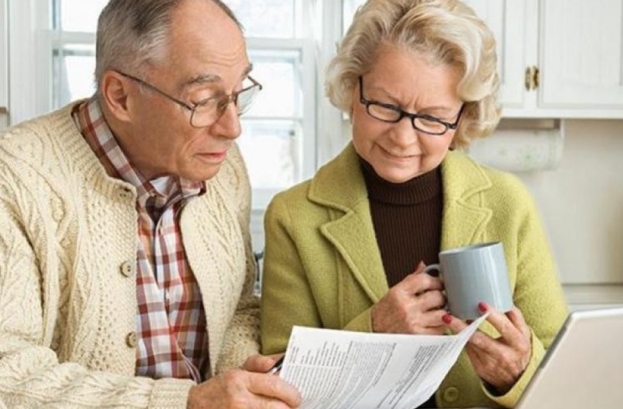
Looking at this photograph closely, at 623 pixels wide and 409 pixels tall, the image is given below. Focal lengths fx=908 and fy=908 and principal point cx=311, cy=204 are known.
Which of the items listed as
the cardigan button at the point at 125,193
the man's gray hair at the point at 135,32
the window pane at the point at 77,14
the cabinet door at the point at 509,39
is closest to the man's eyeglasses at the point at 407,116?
the man's gray hair at the point at 135,32

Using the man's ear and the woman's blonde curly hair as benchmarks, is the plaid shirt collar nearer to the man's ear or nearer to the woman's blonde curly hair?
the man's ear

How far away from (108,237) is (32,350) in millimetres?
205

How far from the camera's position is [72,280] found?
4.10 ft

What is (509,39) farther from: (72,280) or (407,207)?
(72,280)

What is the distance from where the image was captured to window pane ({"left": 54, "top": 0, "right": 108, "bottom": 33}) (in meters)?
2.89

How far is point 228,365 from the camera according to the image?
4.50ft

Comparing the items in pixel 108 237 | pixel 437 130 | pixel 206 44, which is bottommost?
pixel 108 237

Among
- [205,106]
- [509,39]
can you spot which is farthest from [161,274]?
[509,39]

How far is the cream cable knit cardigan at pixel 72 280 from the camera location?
1.11 metres

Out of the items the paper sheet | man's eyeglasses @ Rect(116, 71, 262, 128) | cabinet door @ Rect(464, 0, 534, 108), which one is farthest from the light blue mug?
cabinet door @ Rect(464, 0, 534, 108)

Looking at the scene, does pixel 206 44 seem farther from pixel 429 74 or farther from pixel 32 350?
pixel 32 350

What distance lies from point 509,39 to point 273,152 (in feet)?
2.78

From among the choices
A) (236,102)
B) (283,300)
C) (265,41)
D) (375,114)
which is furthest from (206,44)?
(265,41)

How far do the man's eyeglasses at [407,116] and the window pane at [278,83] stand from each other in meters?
1.72
